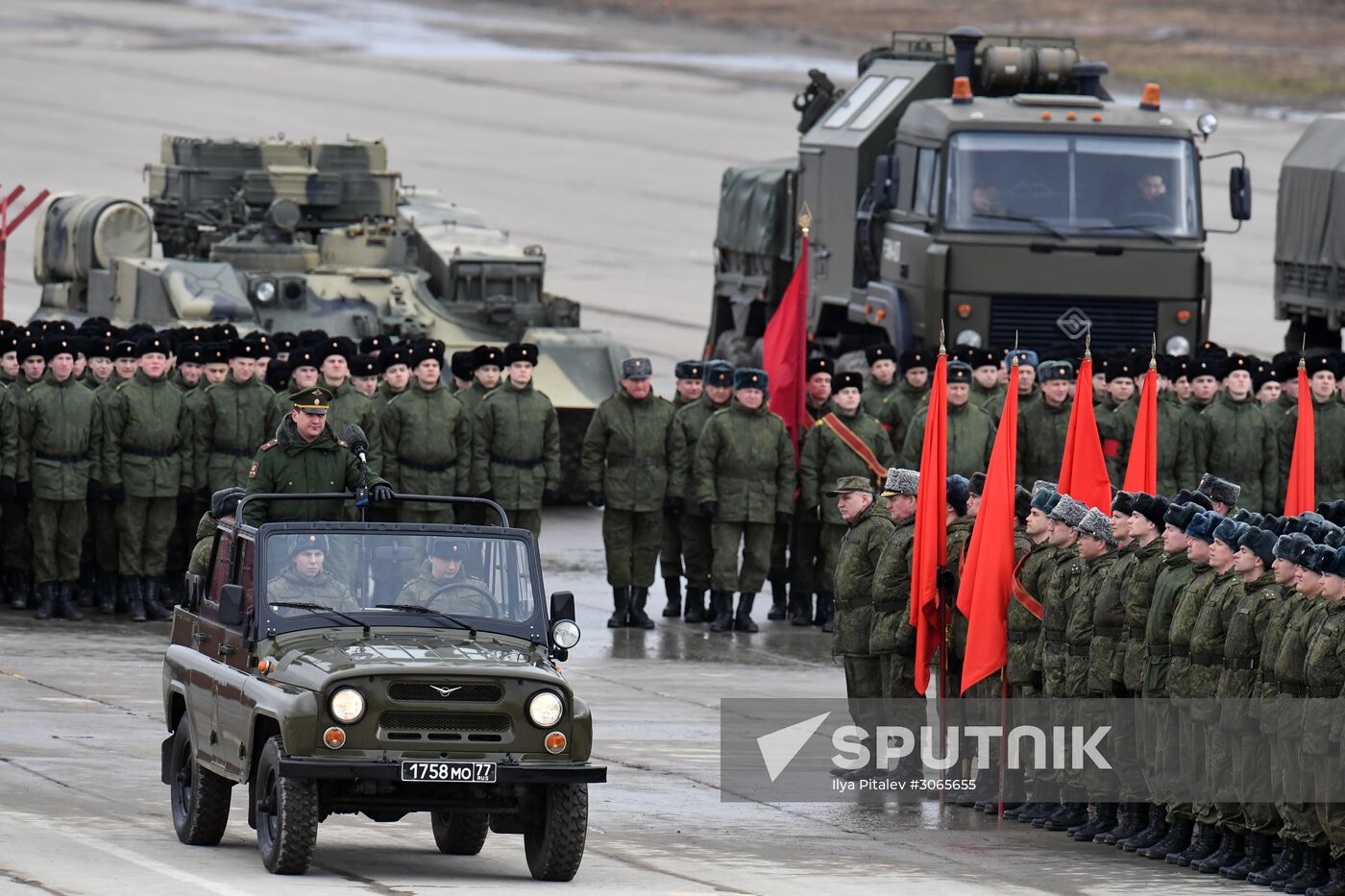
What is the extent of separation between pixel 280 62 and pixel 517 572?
47163 millimetres

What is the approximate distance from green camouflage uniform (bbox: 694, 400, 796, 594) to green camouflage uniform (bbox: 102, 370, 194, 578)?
3.45 metres

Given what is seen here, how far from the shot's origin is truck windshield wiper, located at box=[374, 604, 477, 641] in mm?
11445

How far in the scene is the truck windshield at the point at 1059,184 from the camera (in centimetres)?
2178

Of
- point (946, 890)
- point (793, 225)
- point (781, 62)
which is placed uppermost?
point (781, 62)

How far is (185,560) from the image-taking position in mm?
19188

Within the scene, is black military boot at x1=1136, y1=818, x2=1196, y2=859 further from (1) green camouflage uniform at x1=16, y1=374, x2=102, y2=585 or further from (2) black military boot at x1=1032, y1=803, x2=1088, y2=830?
(1) green camouflage uniform at x1=16, y1=374, x2=102, y2=585

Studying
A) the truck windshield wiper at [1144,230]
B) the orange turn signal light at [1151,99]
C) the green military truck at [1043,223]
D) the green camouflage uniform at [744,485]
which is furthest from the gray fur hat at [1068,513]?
the orange turn signal light at [1151,99]

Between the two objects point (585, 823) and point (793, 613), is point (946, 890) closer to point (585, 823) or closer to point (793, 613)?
point (585, 823)

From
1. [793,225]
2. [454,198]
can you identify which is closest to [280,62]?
[454,198]

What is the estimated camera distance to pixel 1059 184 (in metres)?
21.8

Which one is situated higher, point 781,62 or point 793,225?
point 781,62

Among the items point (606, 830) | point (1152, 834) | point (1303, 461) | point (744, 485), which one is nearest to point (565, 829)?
point (606, 830)

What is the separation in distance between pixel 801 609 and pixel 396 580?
7.91 meters

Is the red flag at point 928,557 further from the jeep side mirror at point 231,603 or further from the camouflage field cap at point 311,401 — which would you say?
the jeep side mirror at point 231,603
